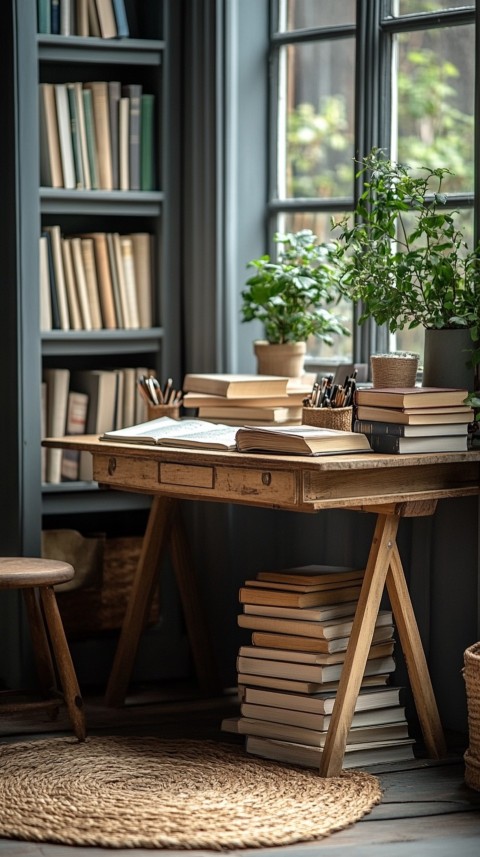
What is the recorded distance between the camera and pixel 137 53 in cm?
432

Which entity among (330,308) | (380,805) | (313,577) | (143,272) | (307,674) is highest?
(143,272)

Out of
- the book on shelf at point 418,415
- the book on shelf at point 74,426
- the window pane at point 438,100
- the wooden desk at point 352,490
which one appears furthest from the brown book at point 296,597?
the window pane at point 438,100

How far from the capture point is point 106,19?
426 cm

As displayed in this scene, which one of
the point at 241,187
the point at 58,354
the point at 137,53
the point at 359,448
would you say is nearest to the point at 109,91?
the point at 137,53

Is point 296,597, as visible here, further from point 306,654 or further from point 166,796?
point 166,796

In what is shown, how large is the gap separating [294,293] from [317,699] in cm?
128

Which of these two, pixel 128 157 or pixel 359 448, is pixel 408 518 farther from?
pixel 128 157

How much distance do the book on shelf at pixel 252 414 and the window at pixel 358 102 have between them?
360 mm

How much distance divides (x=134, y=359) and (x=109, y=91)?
893 millimetres

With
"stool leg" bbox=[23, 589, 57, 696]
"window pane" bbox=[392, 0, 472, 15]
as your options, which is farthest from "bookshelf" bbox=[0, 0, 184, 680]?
"window pane" bbox=[392, 0, 472, 15]

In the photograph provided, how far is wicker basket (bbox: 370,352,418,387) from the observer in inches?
142

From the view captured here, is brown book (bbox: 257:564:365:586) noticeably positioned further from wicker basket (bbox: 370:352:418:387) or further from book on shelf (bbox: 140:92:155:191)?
book on shelf (bbox: 140:92:155:191)

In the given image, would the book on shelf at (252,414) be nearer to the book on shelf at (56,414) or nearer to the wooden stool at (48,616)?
the book on shelf at (56,414)

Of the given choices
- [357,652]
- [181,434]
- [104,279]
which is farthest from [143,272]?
[357,652]
